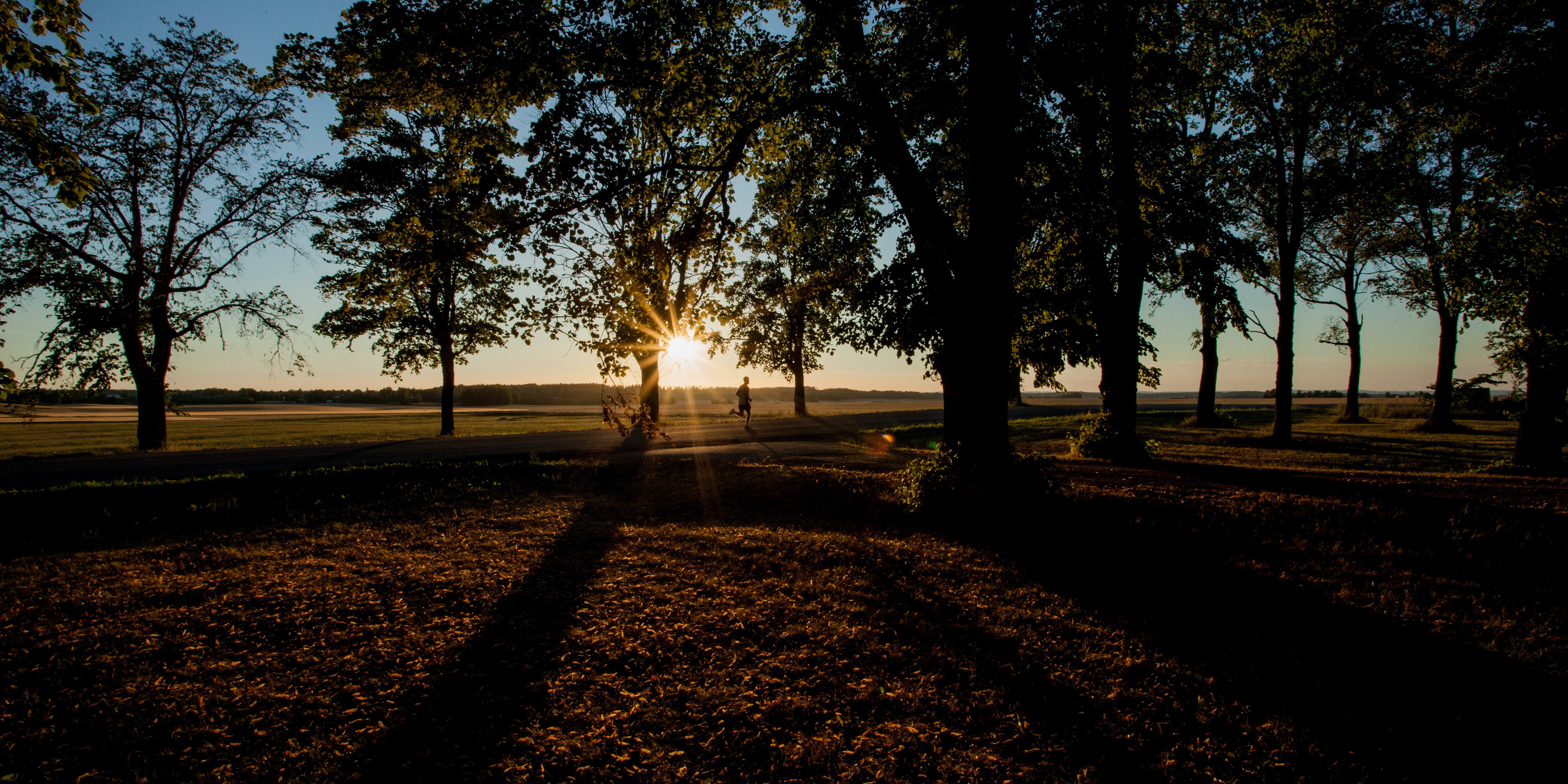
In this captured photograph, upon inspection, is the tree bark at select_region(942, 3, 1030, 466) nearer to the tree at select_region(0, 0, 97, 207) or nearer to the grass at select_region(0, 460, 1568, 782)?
the grass at select_region(0, 460, 1568, 782)

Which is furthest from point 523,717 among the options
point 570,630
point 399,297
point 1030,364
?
point 1030,364

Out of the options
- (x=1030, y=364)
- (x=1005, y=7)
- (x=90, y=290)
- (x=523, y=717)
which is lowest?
(x=523, y=717)

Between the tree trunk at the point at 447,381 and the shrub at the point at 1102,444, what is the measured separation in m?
21.0

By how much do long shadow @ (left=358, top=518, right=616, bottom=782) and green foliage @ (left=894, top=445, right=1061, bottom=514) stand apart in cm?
452

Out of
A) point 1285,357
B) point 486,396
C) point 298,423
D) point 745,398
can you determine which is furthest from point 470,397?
point 1285,357

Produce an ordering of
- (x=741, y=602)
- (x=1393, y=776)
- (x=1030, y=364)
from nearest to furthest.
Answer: (x=1393, y=776)
(x=741, y=602)
(x=1030, y=364)

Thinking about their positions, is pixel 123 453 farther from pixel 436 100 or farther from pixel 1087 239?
pixel 1087 239

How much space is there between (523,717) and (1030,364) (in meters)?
11.1

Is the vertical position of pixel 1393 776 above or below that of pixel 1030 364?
below

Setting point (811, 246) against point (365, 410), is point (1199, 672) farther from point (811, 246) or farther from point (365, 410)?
point (365, 410)

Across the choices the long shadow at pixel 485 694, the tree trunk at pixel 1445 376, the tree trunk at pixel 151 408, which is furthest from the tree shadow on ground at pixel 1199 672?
the tree trunk at pixel 1445 376

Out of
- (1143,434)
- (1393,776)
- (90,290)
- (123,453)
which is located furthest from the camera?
(1143,434)

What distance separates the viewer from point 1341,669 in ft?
13.9

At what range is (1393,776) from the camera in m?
3.12
